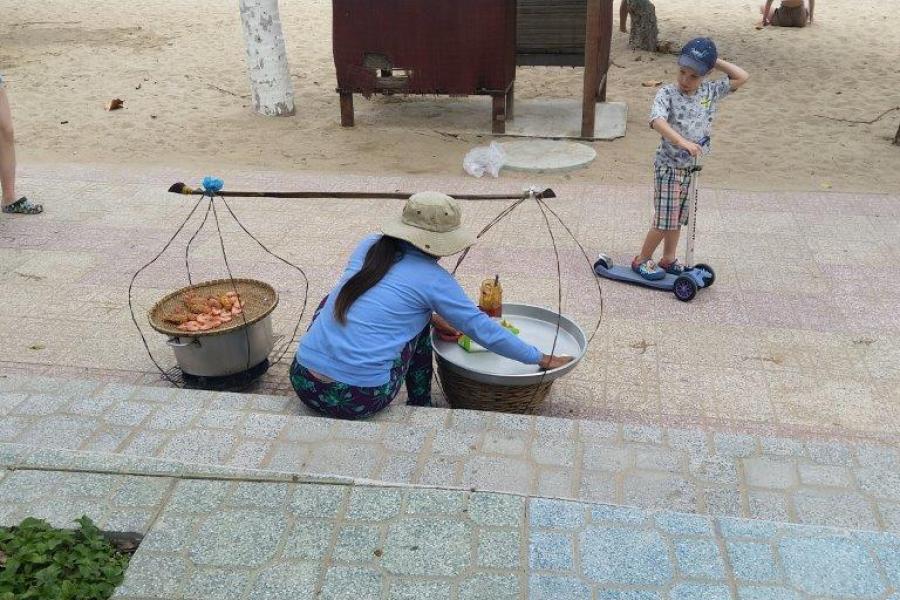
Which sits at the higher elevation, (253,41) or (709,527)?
(253,41)

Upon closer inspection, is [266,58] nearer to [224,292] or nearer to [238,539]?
[224,292]

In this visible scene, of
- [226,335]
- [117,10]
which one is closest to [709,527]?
[226,335]

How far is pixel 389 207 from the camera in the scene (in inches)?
267

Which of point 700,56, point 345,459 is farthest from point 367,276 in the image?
point 700,56

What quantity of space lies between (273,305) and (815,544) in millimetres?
2600

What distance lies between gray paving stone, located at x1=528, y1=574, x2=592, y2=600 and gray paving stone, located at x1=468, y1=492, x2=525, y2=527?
251 mm

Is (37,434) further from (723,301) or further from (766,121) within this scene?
(766,121)

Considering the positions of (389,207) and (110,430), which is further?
(389,207)

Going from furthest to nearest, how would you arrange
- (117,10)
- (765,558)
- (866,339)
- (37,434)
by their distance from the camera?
1. (117,10)
2. (866,339)
3. (37,434)
4. (765,558)

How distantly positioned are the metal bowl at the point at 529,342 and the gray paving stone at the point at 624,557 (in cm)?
91

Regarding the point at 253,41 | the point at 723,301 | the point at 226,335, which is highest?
the point at 253,41

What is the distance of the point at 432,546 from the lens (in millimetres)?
2621

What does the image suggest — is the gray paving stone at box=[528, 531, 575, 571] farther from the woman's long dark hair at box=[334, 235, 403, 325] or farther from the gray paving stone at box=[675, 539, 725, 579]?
the woman's long dark hair at box=[334, 235, 403, 325]

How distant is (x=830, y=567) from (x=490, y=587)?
3.47 ft
